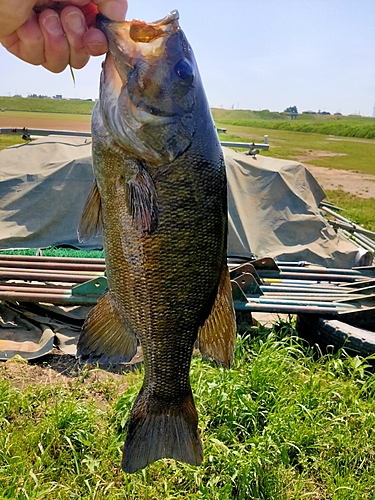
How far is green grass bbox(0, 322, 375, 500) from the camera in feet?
Answer: 9.62

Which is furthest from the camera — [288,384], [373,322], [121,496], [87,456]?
[373,322]

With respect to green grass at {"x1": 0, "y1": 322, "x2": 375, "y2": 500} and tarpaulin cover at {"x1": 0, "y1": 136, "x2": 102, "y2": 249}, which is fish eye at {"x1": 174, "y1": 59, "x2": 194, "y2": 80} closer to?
green grass at {"x1": 0, "y1": 322, "x2": 375, "y2": 500}

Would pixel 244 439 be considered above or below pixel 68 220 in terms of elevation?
below

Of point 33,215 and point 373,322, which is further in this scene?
point 33,215

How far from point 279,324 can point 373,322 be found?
0.91 metres

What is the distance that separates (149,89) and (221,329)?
3.13 feet

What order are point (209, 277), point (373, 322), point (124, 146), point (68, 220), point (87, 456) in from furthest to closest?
point (68, 220) < point (373, 322) < point (87, 456) < point (209, 277) < point (124, 146)

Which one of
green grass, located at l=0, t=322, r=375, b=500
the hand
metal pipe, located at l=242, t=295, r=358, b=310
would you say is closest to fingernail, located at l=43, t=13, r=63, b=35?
the hand

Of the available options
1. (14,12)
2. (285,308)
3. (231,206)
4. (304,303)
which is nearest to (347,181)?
(231,206)

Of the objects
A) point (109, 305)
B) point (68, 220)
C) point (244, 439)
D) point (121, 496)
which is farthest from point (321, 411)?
point (68, 220)

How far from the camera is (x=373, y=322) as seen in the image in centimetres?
483

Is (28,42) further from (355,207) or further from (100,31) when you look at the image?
(355,207)

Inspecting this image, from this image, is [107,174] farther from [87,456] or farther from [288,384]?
[288,384]

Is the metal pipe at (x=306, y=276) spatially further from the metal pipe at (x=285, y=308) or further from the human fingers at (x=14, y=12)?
the human fingers at (x=14, y=12)
